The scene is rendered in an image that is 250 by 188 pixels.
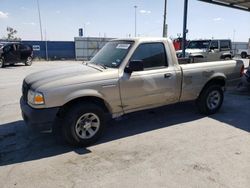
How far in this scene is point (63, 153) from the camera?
429 centimetres

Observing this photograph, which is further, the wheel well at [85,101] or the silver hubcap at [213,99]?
the silver hubcap at [213,99]

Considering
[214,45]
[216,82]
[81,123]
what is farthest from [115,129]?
[214,45]

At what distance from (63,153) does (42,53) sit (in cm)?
2825

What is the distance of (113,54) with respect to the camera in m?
5.23

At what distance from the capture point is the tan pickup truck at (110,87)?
4203 millimetres

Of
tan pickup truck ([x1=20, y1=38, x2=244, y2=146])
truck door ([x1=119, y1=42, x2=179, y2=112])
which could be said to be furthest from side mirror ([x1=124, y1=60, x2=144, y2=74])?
truck door ([x1=119, y1=42, x2=179, y2=112])

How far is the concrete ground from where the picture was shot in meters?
3.46

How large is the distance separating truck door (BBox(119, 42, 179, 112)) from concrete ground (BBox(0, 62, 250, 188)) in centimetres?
62

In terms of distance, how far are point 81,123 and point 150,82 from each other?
158 cm

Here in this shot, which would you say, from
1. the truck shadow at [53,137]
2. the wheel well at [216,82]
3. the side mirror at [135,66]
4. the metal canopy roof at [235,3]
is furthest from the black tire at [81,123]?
the metal canopy roof at [235,3]

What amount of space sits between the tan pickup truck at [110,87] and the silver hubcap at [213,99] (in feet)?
0.54

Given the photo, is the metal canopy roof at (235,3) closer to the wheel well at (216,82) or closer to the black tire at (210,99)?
the wheel well at (216,82)

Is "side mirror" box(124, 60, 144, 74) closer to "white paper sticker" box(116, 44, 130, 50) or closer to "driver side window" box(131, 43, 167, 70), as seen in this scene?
"driver side window" box(131, 43, 167, 70)

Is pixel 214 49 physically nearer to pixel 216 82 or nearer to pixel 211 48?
pixel 211 48
